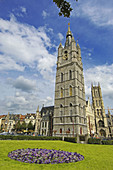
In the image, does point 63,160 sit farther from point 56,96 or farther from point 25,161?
point 56,96

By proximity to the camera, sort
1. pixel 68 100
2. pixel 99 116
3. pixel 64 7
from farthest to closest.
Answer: pixel 99 116
pixel 68 100
pixel 64 7

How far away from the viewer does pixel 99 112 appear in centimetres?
6156

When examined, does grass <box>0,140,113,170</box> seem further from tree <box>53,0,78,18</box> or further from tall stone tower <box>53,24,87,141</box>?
tall stone tower <box>53,24,87,141</box>

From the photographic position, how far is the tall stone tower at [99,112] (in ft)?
185

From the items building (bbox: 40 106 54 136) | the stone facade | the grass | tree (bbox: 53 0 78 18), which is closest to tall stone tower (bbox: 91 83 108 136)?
the stone facade

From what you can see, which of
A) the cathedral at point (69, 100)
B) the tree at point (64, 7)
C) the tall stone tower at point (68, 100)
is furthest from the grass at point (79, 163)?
the tall stone tower at point (68, 100)

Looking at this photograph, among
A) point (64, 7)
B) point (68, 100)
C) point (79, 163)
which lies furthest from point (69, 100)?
point (64, 7)

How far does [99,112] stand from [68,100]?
3364 cm

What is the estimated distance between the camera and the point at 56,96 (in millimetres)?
40750

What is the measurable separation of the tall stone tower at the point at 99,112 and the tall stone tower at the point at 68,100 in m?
25.4

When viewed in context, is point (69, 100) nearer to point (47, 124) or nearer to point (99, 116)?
point (47, 124)

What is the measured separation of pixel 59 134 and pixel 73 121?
21.5ft

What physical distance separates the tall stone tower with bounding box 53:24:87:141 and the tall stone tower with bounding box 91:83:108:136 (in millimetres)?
25370

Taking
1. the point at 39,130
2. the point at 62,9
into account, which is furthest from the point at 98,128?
the point at 62,9
